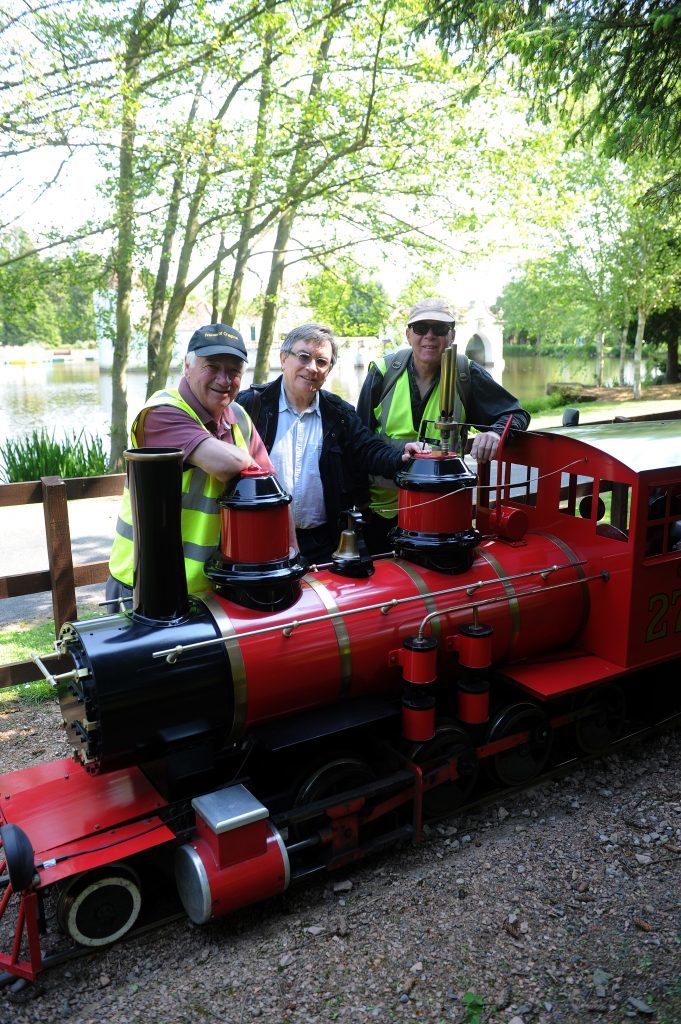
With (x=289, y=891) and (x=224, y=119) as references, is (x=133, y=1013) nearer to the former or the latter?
(x=289, y=891)

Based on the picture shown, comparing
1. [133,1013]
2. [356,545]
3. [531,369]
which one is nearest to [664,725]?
[356,545]

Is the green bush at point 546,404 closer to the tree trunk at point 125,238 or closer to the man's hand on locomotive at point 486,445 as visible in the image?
the tree trunk at point 125,238

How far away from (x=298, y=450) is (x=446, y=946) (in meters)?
2.54

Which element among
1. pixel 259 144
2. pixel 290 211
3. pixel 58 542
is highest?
pixel 259 144

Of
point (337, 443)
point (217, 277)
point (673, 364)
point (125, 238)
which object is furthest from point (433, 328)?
point (673, 364)

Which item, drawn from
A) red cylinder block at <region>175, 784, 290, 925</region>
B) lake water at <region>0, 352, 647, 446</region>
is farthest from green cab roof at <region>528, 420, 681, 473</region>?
lake water at <region>0, 352, 647, 446</region>

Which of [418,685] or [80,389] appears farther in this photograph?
[80,389]

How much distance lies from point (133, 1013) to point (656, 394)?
3158cm

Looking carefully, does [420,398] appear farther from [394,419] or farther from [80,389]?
[80,389]

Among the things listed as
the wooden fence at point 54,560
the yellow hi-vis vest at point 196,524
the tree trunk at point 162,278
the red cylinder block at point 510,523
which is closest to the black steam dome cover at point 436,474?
the red cylinder block at point 510,523

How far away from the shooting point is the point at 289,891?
338 cm

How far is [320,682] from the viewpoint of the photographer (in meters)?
3.46

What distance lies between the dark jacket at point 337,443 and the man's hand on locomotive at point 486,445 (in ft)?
1.49

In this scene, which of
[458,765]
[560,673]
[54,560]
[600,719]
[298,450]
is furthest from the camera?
[54,560]
